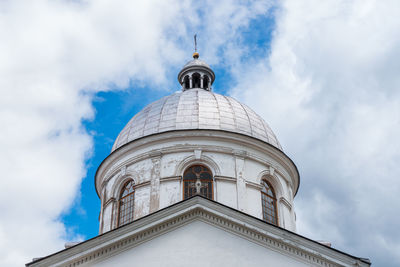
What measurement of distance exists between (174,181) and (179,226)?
5899mm

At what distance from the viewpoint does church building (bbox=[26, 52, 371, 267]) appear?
1692cm

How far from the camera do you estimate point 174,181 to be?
23219 millimetres

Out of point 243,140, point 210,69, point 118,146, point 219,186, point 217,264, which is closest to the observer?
point 217,264

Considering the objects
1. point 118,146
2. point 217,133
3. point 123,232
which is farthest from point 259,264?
point 118,146

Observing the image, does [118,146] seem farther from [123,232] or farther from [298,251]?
[298,251]

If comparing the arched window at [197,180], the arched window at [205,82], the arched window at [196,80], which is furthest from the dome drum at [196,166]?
the arched window at [205,82]

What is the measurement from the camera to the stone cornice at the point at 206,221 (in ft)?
55.4

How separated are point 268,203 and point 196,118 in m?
5.19

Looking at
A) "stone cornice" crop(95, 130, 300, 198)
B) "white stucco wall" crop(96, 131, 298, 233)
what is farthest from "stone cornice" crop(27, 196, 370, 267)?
"stone cornice" crop(95, 130, 300, 198)

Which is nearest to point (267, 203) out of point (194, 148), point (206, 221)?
point (194, 148)

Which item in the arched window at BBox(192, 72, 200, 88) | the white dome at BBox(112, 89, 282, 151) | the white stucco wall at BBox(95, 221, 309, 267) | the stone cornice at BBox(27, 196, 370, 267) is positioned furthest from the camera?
the arched window at BBox(192, 72, 200, 88)

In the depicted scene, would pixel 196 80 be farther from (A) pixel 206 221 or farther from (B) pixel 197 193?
(A) pixel 206 221

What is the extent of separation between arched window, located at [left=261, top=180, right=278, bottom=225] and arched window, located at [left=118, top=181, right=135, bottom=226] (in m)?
5.65

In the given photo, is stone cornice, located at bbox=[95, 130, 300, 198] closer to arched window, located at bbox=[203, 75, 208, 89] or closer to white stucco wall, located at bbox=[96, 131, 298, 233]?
white stucco wall, located at bbox=[96, 131, 298, 233]
